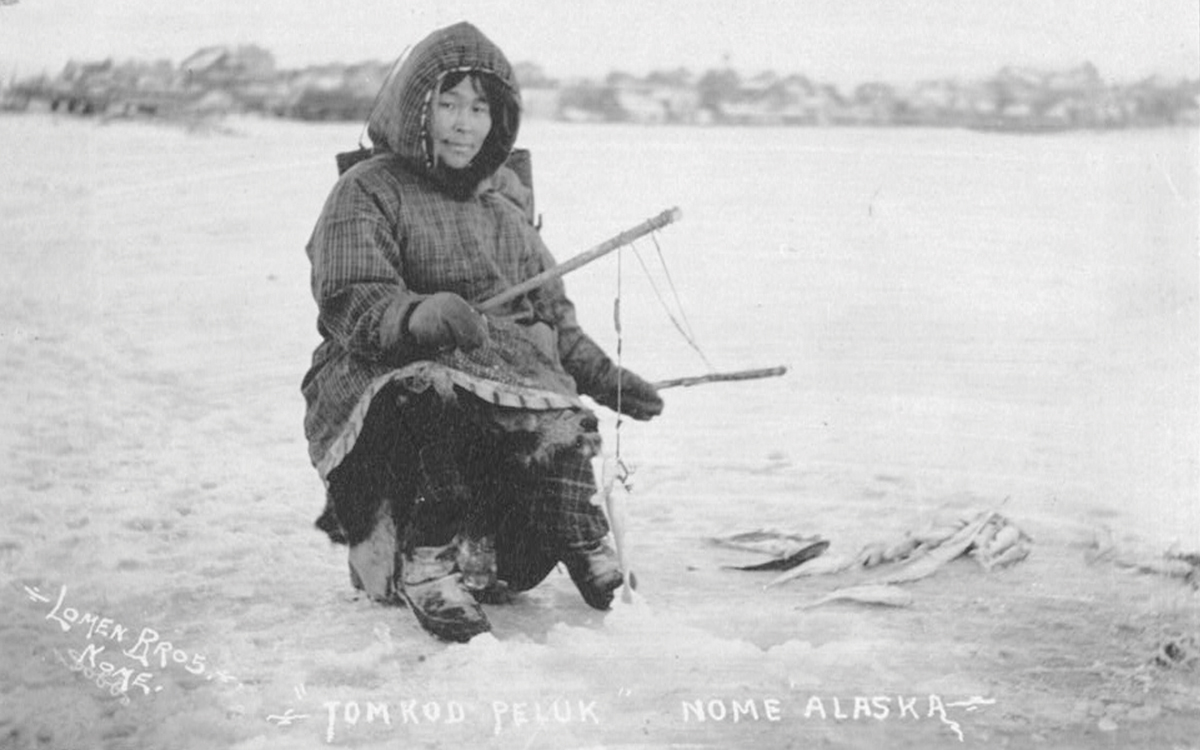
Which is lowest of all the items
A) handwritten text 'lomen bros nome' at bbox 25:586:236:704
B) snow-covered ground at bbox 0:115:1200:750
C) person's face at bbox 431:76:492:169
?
handwritten text 'lomen bros nome' at bbox 25:586:236:704

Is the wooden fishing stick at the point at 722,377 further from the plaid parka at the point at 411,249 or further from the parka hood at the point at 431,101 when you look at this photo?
the parka hood at the point at 431,101

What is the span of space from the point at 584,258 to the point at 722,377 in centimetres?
44

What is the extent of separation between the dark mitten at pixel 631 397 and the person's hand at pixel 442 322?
43cm

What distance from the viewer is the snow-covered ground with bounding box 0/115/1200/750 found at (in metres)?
3.28

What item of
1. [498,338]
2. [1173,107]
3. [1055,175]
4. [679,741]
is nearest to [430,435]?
[498,338]

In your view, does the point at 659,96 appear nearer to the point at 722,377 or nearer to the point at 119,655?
the point at 722,377

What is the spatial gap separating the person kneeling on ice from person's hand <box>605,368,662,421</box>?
0.51ft

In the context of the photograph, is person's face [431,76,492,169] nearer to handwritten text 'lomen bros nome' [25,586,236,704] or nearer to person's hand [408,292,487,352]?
person's hand [408,292,487,352]

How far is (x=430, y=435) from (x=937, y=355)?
3.99ft

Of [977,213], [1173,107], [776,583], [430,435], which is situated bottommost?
[776,583]

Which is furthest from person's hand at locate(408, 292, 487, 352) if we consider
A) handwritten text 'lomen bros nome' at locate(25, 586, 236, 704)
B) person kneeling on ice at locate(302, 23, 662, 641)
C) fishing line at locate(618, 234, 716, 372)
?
handwritten text 'lomen bros nome' at locate(25, 586, 236, 704)

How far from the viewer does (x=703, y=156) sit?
3596mm

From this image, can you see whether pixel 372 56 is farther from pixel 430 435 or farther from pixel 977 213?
pixel 977 213

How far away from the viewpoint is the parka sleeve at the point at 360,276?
3088 mm
